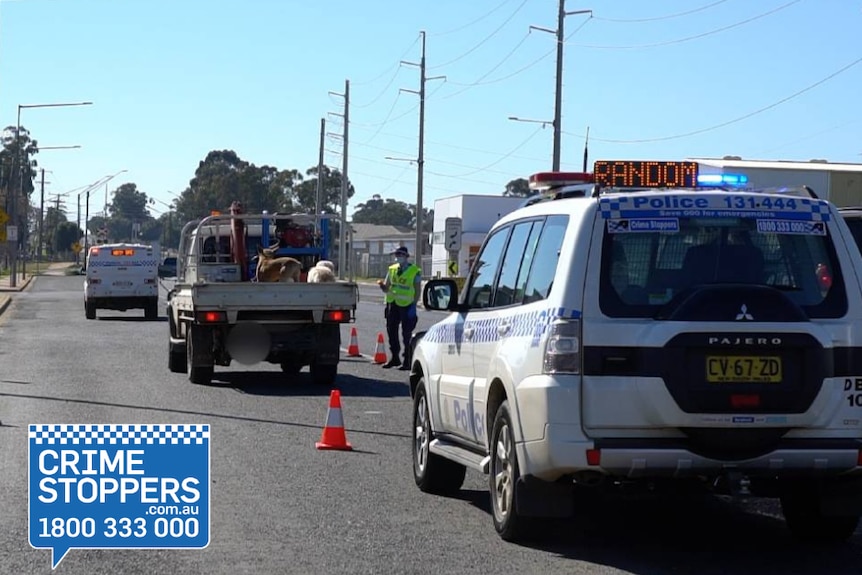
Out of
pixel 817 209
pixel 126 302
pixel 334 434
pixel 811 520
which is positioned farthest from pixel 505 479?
pixel 126 302

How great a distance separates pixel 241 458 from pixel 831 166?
49863 millimetres

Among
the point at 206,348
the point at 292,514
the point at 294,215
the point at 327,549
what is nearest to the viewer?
the point at 327,549

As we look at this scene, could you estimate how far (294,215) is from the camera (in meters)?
20.6

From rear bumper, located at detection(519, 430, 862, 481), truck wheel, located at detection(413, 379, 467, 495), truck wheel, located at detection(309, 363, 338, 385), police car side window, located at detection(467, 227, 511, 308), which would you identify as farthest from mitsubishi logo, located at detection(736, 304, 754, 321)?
truck wheel, located at detection(309, 363, 338, 385)

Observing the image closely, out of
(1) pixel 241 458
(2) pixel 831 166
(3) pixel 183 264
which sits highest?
(2) pixel 831 166

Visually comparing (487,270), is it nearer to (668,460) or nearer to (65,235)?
(668,460)

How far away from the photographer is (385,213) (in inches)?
7205

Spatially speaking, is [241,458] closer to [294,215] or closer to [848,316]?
[848,316]

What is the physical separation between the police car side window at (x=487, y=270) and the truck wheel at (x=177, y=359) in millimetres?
11157

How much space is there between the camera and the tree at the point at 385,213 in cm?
18150

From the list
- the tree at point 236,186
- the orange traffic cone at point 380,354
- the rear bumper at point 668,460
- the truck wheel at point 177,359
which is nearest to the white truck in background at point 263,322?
the truck wheel at point 177,359

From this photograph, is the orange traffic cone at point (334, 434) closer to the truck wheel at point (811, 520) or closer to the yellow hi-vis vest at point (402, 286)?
the truck wheel at point (811, 520)

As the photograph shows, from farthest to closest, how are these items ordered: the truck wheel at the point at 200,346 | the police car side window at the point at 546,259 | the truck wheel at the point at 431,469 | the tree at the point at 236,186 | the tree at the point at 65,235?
1. the tree at the point at 65,235
2. the tree at the point at 236,186
3. the truck wheel at the point at 200,346
4. the truck wheel at the point at 431,469
5. the police car side window at the point at 546,259

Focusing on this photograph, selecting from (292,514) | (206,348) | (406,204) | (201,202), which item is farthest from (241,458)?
(406,204)
